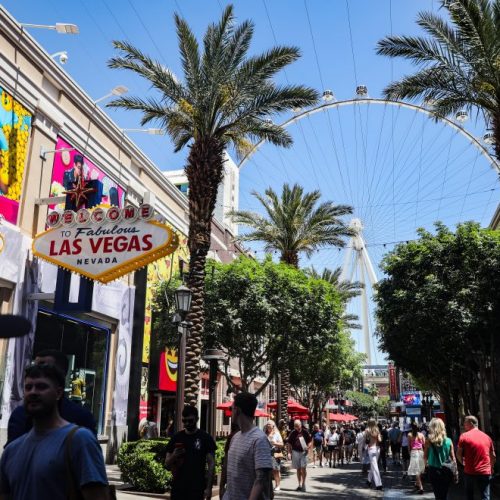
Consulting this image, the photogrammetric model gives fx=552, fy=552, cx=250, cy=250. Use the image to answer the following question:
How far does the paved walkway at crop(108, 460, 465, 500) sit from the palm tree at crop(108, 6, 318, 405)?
4.93 meters

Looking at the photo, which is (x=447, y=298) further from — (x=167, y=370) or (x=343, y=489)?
(x=167, y=370)

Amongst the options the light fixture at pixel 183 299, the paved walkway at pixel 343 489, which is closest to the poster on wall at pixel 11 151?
the light fixture at pixel 183 299

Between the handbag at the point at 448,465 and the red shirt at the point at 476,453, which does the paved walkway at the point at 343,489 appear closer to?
the handbag at the point at 448,465

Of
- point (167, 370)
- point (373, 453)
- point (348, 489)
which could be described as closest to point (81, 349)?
point (167, 370)

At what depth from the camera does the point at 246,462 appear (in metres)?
4.88

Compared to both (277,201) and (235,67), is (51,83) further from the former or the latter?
(277,201)

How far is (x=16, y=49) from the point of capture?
15945 millimetres

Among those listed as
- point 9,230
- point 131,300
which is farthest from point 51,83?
point 131,300

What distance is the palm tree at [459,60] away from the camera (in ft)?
46.5

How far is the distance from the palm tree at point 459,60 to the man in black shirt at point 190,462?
37.3ft

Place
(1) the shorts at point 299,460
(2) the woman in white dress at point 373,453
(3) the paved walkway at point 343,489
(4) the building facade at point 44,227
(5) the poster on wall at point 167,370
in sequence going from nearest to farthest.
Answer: (3) the paved walkway at point 343,489, (4) the building facade at point 44,227, (1) the shorts at point 299,460, (2) the woman in white dress at point 373,453, (5) the poster on wall at point 167,370

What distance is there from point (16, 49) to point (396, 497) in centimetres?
1641

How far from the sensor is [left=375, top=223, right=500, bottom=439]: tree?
1869 centimetres

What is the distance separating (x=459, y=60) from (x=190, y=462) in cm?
1348
